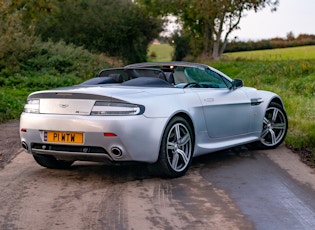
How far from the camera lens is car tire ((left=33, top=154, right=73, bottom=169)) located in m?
7.34

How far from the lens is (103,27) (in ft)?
149

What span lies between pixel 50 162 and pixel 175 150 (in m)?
1.59

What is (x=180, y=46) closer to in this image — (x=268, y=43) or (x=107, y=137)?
(x=268, y=43)

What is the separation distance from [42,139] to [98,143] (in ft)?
2.34

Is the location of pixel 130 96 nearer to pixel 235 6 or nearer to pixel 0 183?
pixel 0 183

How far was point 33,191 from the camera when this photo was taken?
6.22 meters

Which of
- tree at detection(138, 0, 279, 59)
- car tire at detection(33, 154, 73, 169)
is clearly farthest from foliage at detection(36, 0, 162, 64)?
car tire at detection(33, 154, 73, 169)

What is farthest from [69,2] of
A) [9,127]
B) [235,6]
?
[9,127]

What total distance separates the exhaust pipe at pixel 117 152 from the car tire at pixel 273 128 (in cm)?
303

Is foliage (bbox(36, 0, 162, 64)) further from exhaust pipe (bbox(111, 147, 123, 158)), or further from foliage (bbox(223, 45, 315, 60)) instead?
exhaust pipe (bbox(111, 147, 123, 158))

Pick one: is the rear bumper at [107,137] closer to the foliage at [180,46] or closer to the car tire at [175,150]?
the car tire at [175,150]

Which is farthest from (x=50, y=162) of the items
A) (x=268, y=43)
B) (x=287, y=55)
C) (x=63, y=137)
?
(x=268, y=43)

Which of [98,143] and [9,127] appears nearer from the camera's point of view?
[98,143]

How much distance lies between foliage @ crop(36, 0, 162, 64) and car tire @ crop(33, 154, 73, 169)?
35.3 meters
